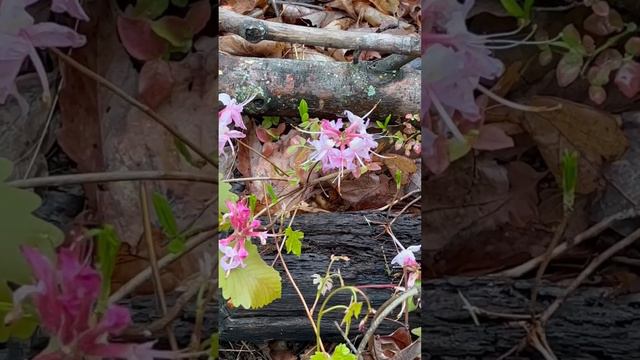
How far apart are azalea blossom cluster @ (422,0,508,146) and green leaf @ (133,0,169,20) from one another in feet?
0.46

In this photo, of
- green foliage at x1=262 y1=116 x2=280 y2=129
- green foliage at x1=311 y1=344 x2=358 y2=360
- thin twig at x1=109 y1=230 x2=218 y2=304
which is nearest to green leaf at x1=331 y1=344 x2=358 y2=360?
green foliage at x1=311 y1=344 x2=358 y2=360

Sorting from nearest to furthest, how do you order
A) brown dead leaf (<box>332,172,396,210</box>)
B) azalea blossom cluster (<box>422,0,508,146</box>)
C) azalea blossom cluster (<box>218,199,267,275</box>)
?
azalea blossom cluster (<box>422,0,508,146</box>), azalea blossom cluster (<box>218,199,267,275</box>), brown dead leaf (<box>332,172,396,210</box>)

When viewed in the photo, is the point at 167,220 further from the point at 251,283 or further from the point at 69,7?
the point at 251,283

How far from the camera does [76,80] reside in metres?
0.40

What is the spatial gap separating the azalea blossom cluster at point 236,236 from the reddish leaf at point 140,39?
408 mm

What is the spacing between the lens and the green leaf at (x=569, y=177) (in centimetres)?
40

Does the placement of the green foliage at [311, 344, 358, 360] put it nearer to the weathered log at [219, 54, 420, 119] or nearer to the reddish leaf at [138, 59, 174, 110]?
the weathered log at [219, 54, 420, 119]

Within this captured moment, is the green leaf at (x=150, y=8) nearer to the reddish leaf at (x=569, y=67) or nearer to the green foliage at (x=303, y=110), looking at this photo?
the reddish leaf at (x=569, y=67)

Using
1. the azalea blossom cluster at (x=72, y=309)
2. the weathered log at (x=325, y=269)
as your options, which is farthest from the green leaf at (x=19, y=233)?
the weathered log at (x=325, y=269)

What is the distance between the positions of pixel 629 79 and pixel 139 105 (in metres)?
0.26

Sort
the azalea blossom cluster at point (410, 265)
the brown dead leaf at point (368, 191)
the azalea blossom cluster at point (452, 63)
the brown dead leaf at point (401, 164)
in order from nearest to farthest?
1. the azalea blossom cluster at point (452, 63)
2. the azalea blossom cluster at point (410, 265)
3. the brown dead leaf at point (401, 164)
4. the brown dead leaf at point (368, 191)

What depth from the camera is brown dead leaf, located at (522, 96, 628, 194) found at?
40 centimetres

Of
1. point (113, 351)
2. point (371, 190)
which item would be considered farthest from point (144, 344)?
point (371, 190)

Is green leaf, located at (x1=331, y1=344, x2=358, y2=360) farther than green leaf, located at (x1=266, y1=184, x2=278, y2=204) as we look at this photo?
No
